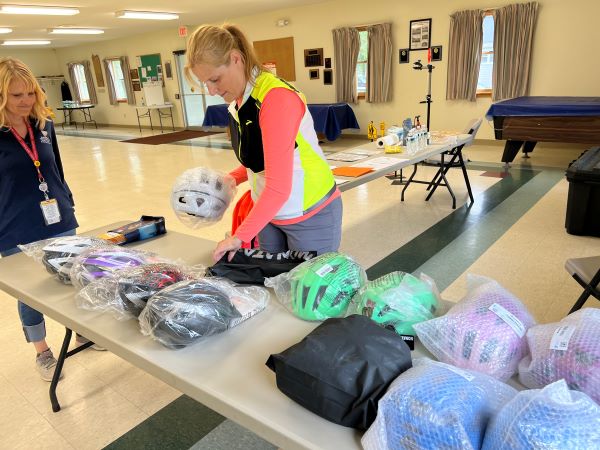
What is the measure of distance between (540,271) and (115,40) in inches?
540

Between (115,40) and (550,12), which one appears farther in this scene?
(115,40)

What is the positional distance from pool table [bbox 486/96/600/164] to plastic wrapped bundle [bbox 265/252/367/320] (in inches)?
198

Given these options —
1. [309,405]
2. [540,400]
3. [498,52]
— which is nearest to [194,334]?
[309,405]

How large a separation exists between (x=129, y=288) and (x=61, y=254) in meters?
0.43

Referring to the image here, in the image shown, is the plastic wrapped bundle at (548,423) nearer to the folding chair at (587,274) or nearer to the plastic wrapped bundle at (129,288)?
the plastic wrapped bundle at (129,288)

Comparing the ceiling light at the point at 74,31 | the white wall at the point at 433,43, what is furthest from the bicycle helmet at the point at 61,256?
the ceiling light at the point at 74,31

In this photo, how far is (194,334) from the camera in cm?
105

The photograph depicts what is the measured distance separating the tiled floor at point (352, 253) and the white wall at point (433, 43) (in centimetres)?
96

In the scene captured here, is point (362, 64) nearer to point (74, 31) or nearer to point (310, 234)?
point (74, 31)

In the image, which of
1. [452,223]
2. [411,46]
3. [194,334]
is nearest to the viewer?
[194,334]

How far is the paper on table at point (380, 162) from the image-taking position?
130 inches

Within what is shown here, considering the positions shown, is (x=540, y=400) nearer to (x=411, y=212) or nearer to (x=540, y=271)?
(x=540, y=271)

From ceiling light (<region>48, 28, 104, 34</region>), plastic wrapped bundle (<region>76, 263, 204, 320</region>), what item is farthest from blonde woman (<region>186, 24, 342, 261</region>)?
ceiling light (<region>48, 28, 104, 34</region>)

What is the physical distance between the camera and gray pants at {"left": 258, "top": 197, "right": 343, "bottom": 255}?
1594 mm
